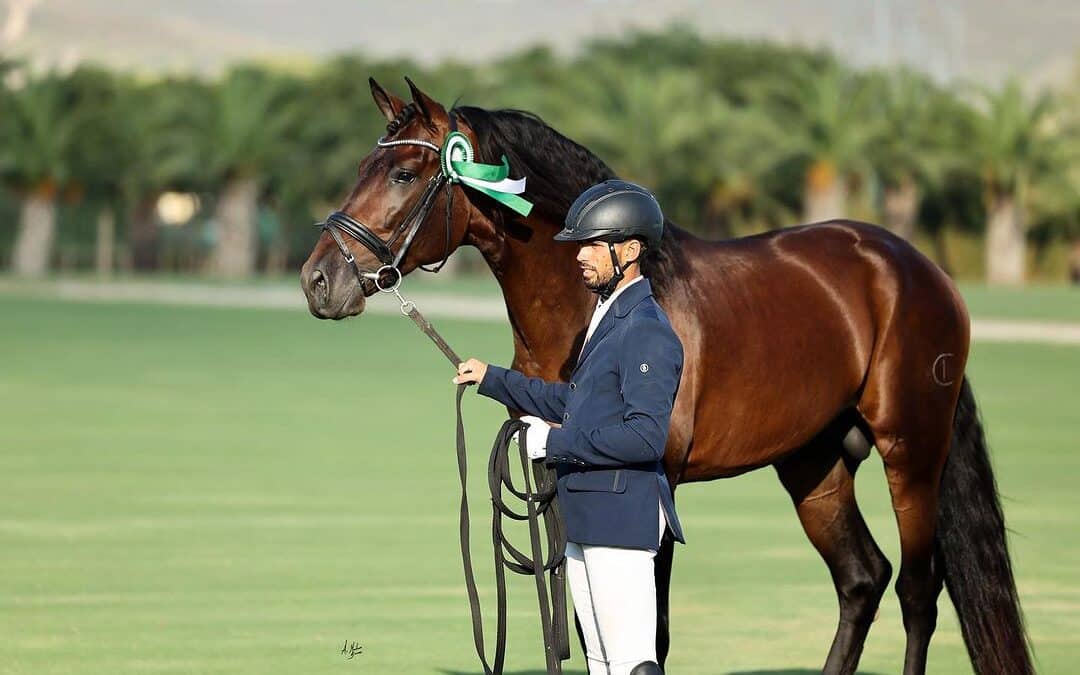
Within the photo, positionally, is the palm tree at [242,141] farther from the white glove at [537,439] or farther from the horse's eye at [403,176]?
the white glove at [537,439]

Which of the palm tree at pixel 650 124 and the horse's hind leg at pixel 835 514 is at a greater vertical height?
the palm tree at pixel 650 124

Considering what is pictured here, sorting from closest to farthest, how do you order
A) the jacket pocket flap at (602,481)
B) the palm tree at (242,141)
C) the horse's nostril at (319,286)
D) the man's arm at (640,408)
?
the man's arm at (640,408)
the jacket pocket flap at (602,481)
the horse's nostril at (319,286)
the palm tree at (242,141)

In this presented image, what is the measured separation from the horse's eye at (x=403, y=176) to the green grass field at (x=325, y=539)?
2.24 metres

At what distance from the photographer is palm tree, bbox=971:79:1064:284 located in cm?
5706

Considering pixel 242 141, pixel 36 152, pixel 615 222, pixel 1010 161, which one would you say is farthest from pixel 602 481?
pixel 36 152

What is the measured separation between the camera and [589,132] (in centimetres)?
5625

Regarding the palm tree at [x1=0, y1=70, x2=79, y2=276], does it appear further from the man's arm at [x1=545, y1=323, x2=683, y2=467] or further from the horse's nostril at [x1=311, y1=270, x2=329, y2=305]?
the man's arm at [x1=545, y1=323, x2=683, y2=467]

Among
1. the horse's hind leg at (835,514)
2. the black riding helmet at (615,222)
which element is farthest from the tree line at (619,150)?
the black riding helmet at (615,222)

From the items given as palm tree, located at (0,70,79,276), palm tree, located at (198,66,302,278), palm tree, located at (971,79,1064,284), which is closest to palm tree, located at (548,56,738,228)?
palm tree, located at (971,79,1064,284)

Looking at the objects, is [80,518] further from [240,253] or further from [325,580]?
[240,253]

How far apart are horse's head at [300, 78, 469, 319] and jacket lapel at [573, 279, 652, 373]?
1.13 metres

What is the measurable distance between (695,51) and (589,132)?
2933 cm

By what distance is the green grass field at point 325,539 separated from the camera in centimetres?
779

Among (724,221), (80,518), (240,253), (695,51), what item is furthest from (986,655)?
(695,51)
